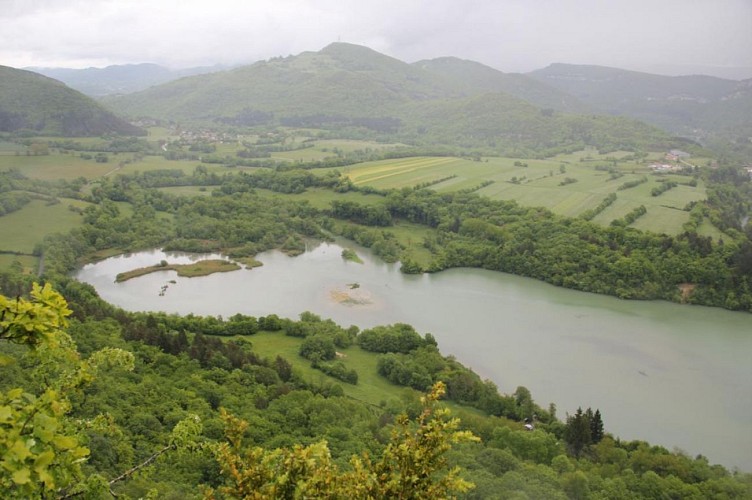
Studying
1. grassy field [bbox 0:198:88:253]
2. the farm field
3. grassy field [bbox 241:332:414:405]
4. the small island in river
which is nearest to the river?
the small island in river

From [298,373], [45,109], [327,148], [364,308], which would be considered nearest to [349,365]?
[298,373]

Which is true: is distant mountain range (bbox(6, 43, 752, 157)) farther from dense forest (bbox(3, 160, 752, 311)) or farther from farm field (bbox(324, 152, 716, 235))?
dense forest (bbox(3, 160, 752, 311))

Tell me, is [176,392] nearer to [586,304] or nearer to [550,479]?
[550,479]

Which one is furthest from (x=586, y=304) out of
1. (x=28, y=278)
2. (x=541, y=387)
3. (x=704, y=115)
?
(x=704, y=115)

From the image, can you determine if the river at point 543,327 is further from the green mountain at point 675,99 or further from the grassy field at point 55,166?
the green mountain at point 675,99

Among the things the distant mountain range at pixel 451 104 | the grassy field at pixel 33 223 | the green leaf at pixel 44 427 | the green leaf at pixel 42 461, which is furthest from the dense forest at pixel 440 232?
the green leaf at pixel 42 461

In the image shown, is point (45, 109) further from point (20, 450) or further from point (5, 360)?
point (20, 450)
